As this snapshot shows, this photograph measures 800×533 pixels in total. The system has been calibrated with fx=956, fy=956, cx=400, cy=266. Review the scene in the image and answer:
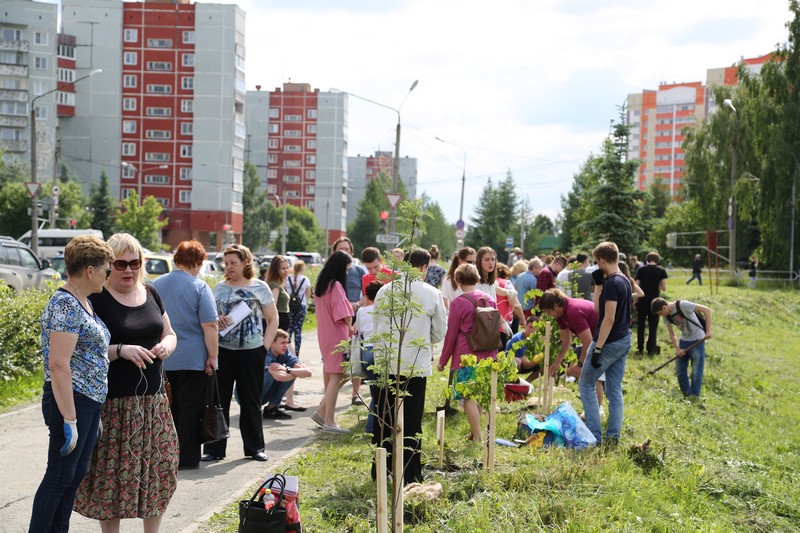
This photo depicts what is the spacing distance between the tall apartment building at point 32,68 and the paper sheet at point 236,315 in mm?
85653

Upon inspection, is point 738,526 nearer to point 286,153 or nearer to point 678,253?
point 678,253

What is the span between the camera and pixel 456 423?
1043 centimetres

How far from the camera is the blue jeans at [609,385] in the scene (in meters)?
9.34

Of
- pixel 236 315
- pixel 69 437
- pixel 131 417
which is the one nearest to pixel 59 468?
pixel 69 437

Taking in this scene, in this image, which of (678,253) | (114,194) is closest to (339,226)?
(114,194)

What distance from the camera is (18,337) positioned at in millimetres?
12031

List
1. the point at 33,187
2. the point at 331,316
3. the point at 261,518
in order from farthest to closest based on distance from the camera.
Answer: the point at 33,187, the point at 331,316, the point at 261,518

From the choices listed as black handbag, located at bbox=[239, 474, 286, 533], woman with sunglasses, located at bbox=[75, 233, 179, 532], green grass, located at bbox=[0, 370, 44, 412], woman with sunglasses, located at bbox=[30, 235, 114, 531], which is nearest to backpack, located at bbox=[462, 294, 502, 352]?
woman with sunglasses, located at bbox=[75, 233, 179, 532]

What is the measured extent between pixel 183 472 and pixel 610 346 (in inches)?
165

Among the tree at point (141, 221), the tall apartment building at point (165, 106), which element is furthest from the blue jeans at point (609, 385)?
the tall apartment building at point (165, 106)

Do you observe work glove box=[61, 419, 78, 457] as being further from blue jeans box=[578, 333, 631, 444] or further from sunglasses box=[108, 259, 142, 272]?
blue jeans box=[578, 333, 631, 444]

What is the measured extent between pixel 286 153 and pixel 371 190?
73.6 feet

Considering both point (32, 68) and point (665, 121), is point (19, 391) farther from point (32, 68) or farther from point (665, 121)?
point (665, 121)

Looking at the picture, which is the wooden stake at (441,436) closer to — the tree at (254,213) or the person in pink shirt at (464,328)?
the person in pink shirt at (464,328)
